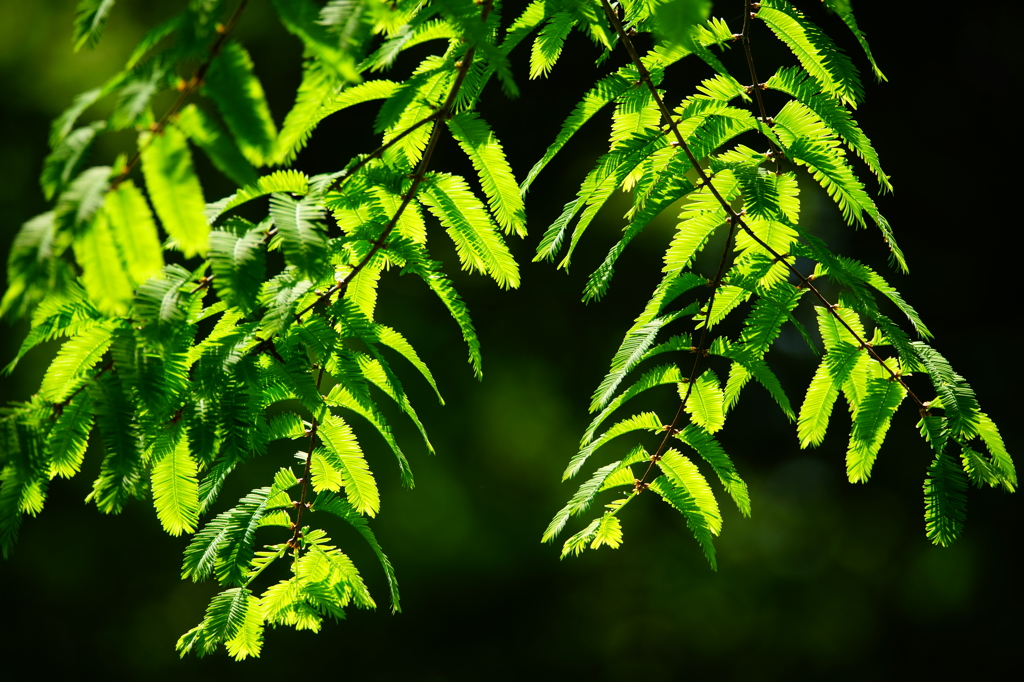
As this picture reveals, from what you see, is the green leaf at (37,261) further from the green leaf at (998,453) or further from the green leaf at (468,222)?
the green leaf at (998,453)

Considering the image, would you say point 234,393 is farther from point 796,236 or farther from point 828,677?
point 828,677

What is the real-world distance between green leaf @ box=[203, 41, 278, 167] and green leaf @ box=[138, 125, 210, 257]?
63 mm

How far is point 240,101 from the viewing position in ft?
2.82

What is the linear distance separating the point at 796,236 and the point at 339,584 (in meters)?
1.19

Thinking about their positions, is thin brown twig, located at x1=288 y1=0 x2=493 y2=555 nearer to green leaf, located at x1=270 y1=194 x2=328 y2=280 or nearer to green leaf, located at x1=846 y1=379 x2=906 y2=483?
green leaf, located at x1=270 y1=194 x2=328 y2=280

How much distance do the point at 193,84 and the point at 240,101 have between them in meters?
0.07

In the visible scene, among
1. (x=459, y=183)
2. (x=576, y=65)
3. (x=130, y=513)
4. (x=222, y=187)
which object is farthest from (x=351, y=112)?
(x=459, y=183)

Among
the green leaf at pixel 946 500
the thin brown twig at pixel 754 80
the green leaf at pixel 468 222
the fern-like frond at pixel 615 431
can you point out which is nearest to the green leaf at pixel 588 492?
the fern-like frond at pixel 615 431

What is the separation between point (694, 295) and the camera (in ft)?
17.2

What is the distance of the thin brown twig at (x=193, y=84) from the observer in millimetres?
865

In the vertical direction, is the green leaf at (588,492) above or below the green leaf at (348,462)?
below

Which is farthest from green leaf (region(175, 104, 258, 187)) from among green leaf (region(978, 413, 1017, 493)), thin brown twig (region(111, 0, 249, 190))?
green leaf (region(978, 413, 1017, 493))

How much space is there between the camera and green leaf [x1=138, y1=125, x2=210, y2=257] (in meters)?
0.85

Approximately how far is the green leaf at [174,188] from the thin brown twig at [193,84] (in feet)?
0.06
